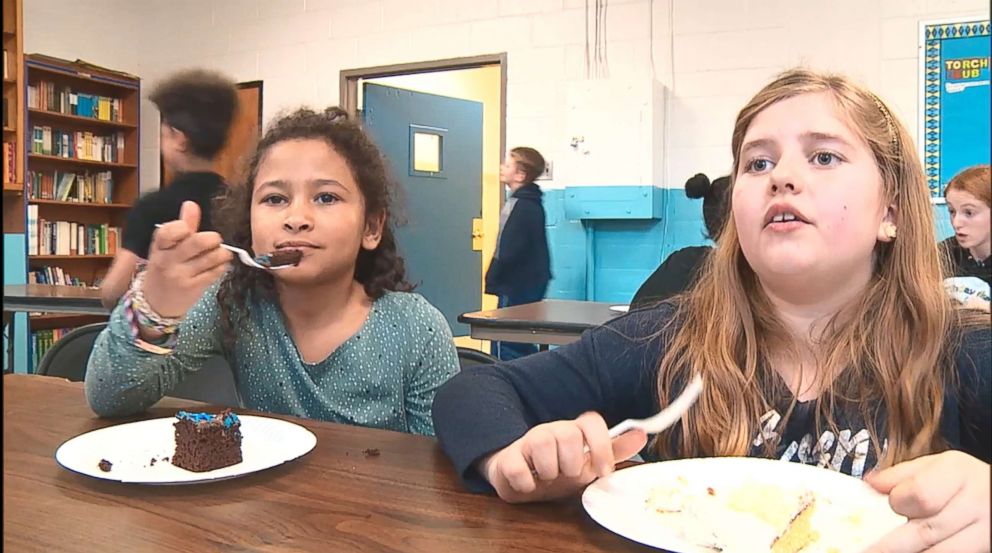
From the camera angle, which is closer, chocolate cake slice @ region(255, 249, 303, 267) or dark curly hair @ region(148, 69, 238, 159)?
chocolate cake slice @ region(255, 249, 303, 267)

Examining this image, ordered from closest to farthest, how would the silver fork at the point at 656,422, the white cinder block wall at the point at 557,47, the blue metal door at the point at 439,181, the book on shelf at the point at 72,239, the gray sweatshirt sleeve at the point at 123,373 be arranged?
the silver fork at the point at 656,422
the gray sweatshirt sleeve at the point at 123,373
the white cinder block wall at the point at 557,47
the blue metal door at the point at 439,181
the book on shelf at the point at 72,239

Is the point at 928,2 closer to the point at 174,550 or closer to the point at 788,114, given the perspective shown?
the point at 788,114

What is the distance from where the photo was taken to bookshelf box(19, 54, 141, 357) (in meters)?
4.61

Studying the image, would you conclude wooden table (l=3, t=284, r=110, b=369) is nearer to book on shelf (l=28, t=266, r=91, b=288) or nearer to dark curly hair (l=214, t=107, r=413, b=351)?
dark curly hair (l=214, t=107, r=413, b=351)

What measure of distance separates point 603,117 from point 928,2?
4.49ft

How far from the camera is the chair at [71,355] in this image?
1.46 meters

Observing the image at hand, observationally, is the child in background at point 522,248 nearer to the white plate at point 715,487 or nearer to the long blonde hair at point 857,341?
the long blonde hair at point 857,341

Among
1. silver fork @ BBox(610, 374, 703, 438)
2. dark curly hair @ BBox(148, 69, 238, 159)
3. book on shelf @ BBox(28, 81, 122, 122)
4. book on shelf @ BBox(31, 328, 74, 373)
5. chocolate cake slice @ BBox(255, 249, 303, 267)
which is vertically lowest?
book on shelf @ BBox(31, 328, 74, 373)

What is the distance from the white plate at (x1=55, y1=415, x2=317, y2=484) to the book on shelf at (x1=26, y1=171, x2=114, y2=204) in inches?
168

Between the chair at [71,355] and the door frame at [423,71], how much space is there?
266cm

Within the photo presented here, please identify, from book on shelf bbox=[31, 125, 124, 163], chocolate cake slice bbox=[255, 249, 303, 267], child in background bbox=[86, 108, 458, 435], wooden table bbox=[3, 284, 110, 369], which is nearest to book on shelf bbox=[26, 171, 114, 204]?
book on shelf bbox=[31, 125, 124, 163]

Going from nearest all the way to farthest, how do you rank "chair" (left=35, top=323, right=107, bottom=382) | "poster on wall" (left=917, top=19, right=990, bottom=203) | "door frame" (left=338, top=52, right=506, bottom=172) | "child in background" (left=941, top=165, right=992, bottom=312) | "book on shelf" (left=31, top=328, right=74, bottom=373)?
"child in background" (left=941, top=165, right=992, bottom=312), "chair" (left=35, top=323, right=107, bottom=382), "poster on wall" (left=917, top=19, right=990, bottom=203), "door frame" (left=338, top=52, right=506, bottom=172), "book on shelf" (left=31, top=328, right=74, bottom=373)

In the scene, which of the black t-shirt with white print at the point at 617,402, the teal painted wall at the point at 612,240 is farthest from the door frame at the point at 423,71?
the black t-shirt with white print at the point at 617,402

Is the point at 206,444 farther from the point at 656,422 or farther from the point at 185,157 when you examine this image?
the point at 185,157
